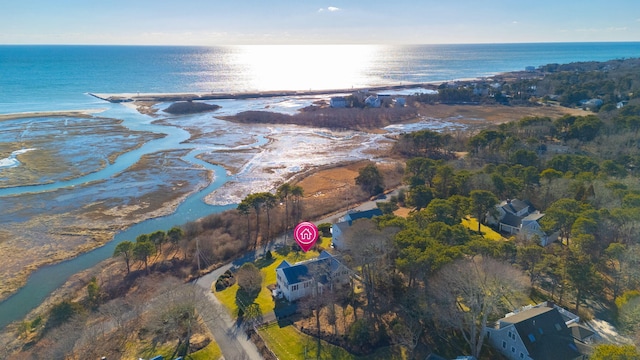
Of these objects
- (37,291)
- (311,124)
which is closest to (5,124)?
(311,124)

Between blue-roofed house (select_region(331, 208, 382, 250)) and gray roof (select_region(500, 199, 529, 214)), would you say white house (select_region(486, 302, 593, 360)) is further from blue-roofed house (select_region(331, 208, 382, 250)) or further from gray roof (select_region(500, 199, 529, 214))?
gray roof (select_region(500, 199, 529, 214))

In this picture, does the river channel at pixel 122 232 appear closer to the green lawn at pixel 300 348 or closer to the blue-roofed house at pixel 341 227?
the blue-roofed house at pixel 341 227

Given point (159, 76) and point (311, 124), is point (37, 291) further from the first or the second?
point (159, 76)

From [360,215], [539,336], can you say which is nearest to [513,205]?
[360,215]

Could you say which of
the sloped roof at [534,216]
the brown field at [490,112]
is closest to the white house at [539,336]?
the sloped roof at [534,216]

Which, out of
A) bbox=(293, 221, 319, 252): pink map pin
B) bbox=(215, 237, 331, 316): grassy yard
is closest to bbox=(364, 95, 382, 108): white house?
bbox=(215, 237, 331, 316): grassy yard
